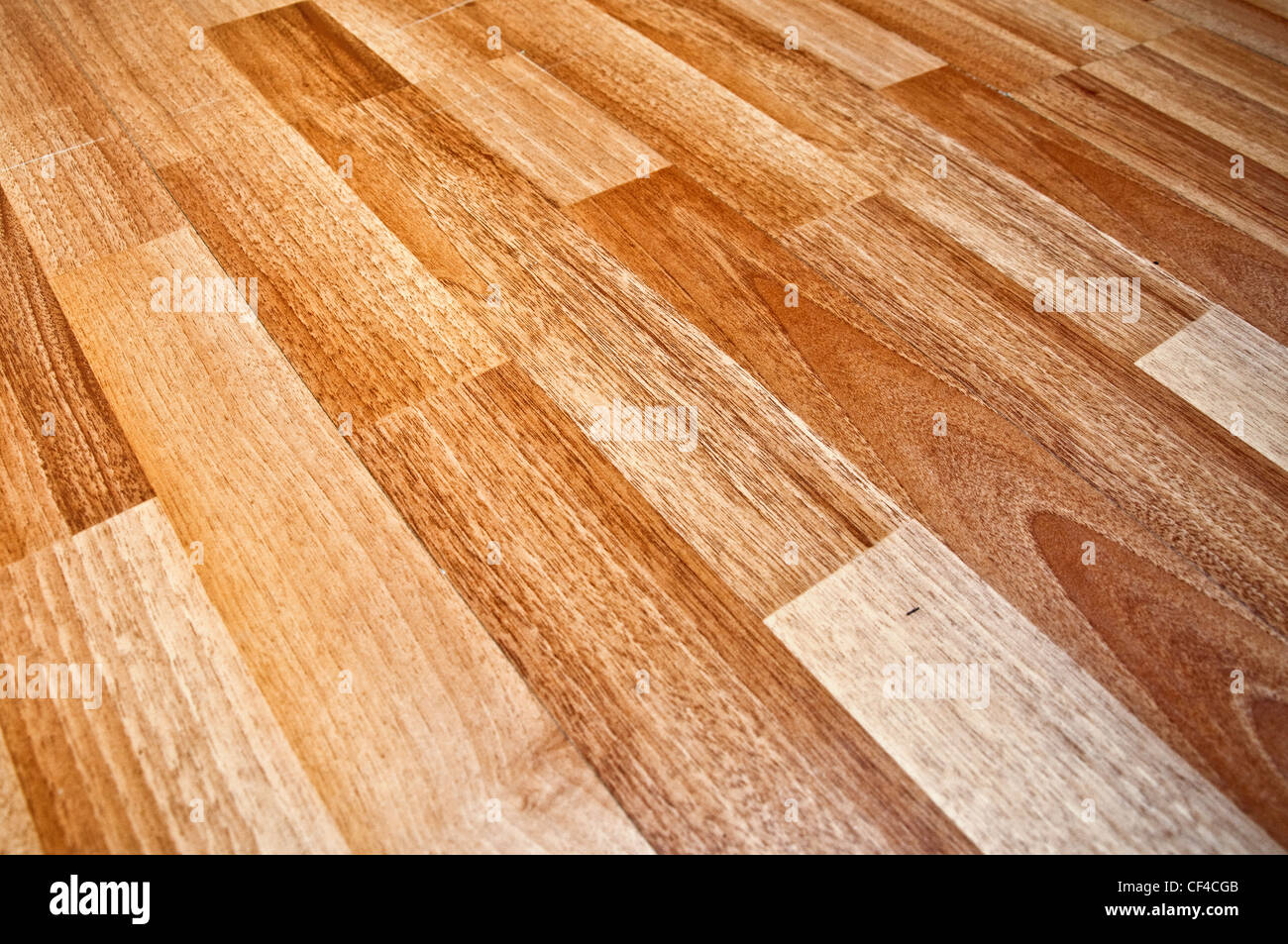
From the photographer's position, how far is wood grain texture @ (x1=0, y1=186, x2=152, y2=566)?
2.75 feet

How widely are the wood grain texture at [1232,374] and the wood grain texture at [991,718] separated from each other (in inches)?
14.9

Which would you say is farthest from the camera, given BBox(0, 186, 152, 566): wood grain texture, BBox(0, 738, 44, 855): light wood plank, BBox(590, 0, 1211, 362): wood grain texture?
BBox(590, 0, 1211, 362): wood grain texture

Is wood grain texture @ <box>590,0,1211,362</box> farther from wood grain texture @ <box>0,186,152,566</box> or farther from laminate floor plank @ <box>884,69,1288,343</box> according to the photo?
wood grain texture @ <box>0,186,152,566</box>

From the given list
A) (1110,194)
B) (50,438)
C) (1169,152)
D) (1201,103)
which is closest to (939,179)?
(1110,194)

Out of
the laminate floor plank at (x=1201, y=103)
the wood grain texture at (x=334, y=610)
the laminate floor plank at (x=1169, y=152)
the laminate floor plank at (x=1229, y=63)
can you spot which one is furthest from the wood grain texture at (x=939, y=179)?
the wood grain texture at (x=334, y=610)

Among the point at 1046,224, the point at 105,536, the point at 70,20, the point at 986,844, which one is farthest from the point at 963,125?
the point at 70,20

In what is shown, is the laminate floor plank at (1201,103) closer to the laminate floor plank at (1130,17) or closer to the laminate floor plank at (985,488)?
the laminate floor plank at (1130,17)

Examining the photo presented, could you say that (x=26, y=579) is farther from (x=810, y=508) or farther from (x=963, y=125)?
(x=963, y=125)

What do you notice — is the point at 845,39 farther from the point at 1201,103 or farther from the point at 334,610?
the point at 334,610

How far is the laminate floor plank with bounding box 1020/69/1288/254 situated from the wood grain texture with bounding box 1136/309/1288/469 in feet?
0.68

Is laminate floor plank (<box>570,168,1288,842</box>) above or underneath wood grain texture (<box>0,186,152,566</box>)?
underneath

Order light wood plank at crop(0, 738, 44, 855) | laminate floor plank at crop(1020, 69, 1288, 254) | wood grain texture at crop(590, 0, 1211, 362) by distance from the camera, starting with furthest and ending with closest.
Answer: laminate floor plank at crop(1020, 69, 1288, 254) < wood grain texture at crop(590, 0, 1211, 362) < light wood plank at crop(0, 738, 44, 855)

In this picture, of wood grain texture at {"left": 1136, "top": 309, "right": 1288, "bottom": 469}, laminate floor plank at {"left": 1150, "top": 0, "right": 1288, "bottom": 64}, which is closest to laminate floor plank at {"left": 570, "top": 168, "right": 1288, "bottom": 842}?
wood grain texture at {"left": 1136, "top": 309, "right": 1288, "bottom": 469}

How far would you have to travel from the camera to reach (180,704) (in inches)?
28.4
